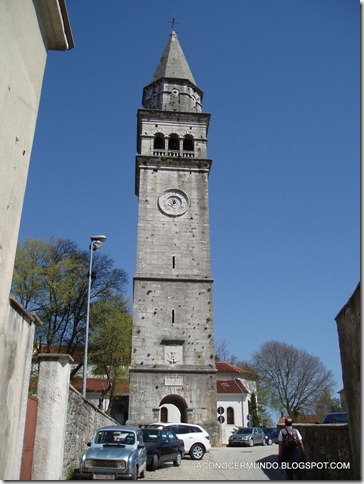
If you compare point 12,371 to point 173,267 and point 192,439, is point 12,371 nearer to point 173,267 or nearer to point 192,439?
point 192,439

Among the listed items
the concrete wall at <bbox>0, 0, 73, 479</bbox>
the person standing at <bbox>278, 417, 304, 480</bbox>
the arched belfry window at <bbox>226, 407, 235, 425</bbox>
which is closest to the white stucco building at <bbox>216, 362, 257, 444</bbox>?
the arched belfry window at <bbox>226, 407, 235, 425</bbox>

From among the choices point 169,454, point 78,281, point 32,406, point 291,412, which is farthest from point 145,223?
point 291,412

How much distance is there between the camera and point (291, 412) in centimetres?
4669

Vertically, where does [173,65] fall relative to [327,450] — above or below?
above

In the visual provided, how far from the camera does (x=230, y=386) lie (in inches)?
1674

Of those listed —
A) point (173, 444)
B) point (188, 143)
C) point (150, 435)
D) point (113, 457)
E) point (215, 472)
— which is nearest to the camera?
point (113, 457)

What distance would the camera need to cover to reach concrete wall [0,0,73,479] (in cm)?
511

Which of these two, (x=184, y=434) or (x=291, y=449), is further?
(x=184, y=434)

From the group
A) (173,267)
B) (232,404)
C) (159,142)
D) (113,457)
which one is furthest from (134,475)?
(232,404)

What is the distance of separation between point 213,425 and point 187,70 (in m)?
27.6

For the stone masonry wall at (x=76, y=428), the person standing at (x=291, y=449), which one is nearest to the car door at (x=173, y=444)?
the stone masonry wall at (x=76, y=428)

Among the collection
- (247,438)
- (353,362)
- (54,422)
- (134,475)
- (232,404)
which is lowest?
(247,438)

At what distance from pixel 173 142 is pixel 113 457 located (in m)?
26.2

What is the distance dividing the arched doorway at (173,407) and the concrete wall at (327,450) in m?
15.1
